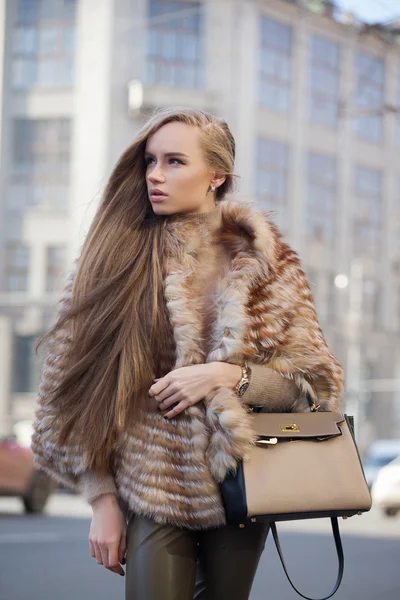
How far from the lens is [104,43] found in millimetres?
40531

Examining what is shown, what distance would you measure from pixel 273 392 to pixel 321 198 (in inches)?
1729

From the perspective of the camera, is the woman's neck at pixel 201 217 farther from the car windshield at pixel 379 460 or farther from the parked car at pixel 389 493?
the car windshield at pixel 379 460

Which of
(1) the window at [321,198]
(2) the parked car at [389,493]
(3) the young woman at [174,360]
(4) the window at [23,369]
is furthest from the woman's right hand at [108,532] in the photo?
(1) the window at [321,198]

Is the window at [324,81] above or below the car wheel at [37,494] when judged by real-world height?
above

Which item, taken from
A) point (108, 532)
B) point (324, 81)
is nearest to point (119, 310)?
point (108, 532)

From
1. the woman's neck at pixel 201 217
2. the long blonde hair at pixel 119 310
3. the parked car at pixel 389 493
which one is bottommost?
the parked car at pixel 389 493

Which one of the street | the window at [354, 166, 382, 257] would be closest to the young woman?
the street

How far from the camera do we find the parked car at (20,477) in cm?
1631

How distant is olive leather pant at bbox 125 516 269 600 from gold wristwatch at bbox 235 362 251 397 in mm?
334

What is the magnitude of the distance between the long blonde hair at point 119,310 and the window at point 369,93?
4515 centimetres

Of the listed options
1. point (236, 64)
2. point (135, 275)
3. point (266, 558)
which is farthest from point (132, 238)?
point (236, 64)

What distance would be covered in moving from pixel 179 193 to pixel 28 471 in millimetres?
13800

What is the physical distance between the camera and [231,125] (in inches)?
1626

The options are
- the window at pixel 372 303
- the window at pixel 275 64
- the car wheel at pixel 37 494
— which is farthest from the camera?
the window at pixel 372 303
